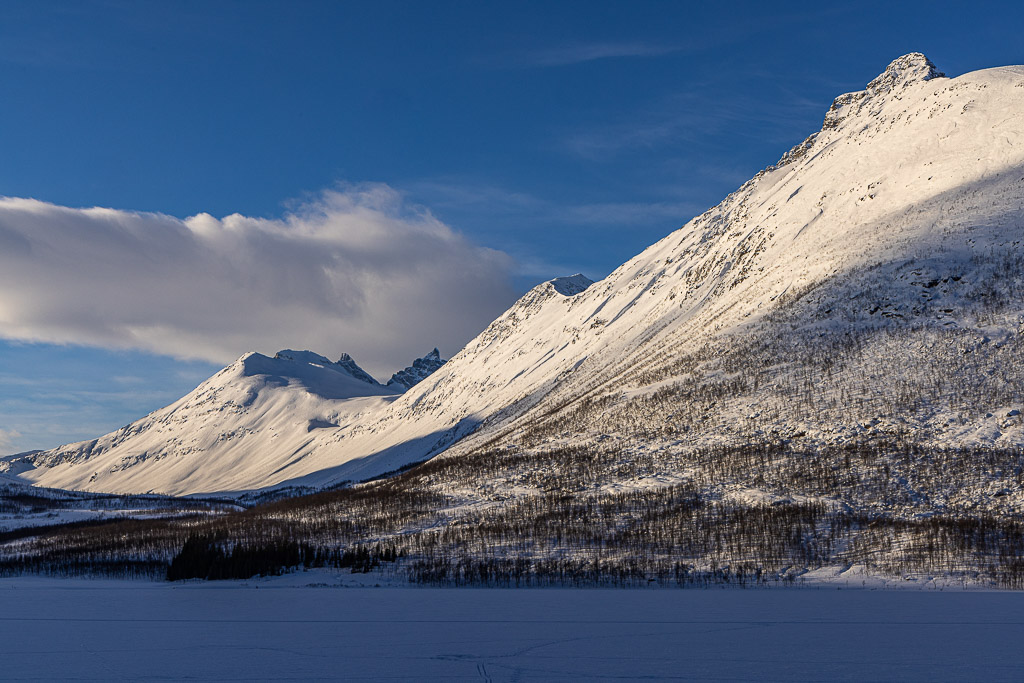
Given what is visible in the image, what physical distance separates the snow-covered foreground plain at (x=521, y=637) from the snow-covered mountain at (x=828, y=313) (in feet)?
112

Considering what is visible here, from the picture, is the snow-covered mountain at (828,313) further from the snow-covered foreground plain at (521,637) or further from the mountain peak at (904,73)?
the snow-covered foreground plain at (521,637)

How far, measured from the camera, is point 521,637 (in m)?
19.8

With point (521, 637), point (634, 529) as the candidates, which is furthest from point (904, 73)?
point (521, 637)

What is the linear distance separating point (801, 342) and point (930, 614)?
54.1 metres

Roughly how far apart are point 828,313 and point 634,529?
40.4 metres

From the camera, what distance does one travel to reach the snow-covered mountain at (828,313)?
2478 inches

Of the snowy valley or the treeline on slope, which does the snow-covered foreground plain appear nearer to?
the treeline on slope

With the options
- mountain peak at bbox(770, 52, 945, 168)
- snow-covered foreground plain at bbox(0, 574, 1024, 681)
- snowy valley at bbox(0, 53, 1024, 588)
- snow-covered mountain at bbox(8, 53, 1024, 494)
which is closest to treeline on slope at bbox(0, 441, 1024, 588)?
snowy valley at bbox(0, 53, 1024, 588)

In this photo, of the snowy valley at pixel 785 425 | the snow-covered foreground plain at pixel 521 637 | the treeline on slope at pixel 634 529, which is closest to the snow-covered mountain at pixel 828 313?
the snowy valley at pixel 785 425

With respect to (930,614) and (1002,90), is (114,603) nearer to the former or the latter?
(930,614)

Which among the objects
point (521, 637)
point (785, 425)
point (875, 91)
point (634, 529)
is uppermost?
point (875, 91)

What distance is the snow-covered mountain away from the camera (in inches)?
2478

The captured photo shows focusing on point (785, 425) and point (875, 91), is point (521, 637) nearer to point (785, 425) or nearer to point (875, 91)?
point (785, 425)

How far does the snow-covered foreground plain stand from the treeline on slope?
8.37 meters
